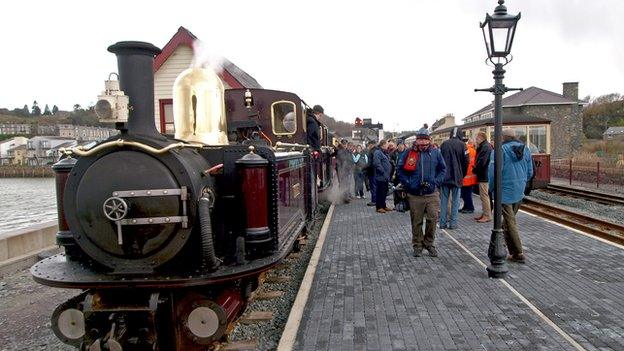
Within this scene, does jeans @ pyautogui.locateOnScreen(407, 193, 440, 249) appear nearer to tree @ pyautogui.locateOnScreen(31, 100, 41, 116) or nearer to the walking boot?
the walking boot

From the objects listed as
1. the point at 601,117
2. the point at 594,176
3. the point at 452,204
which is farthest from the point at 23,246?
the point at 601,117

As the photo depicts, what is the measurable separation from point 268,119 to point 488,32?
11.7ft

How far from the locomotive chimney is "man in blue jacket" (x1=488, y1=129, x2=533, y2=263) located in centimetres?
442

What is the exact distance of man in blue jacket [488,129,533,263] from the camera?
6172 millimetres

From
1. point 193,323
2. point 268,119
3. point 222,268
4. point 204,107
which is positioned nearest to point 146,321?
point 193,323

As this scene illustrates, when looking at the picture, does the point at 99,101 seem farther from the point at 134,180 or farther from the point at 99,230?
the point at 99,230

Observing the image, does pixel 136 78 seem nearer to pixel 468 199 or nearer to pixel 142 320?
pixel 142 320

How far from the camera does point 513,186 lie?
6.16 metres

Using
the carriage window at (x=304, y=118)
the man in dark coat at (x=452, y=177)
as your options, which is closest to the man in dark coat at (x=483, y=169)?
the man in dark coat at (x=452, y=177)

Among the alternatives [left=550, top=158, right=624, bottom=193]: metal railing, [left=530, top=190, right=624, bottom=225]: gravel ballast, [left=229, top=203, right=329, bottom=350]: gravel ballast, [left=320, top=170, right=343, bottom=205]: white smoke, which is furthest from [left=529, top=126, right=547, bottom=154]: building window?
[left=229, top=203, right=329, bottom=350]: gravel ballast

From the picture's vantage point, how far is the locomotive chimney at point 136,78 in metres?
3.64

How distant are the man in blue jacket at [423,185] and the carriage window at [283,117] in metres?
2.12

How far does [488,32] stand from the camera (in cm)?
575

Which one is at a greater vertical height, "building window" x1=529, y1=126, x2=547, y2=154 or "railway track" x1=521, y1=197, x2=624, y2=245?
"building window" x1=529, y1=126, x2=547, y2=154
